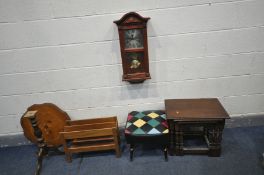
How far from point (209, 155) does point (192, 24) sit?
1214 millimetres

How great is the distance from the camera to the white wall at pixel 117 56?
200 centimetres

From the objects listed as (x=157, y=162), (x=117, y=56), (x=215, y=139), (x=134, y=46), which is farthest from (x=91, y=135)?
(x=215, y=139)

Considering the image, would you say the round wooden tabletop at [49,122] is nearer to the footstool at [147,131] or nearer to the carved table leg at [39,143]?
the carved table leg at [39,143]

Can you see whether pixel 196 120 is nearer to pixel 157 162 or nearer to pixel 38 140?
pixel 157 162

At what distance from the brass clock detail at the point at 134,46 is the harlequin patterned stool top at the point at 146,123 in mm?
344

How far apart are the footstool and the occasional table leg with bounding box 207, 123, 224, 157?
391 mm

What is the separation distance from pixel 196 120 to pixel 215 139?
274 millimetres

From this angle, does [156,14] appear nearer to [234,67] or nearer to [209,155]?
[234,67]

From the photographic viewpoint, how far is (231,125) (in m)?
2.48

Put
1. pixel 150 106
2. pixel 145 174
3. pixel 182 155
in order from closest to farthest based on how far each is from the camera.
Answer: pixel 145 174 → pixel 182 155 → pixel 150 106

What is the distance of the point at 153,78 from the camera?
2240 millimetres

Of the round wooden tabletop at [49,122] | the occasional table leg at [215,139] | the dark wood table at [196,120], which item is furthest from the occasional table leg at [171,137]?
the round wooden tabletop at [49,122]

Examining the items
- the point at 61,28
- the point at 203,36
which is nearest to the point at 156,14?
the point at 203,36

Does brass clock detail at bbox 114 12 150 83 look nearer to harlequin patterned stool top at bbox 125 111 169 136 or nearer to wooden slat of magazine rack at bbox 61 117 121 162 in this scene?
harlequin patterned stool top at bbox 125 111 169 136
